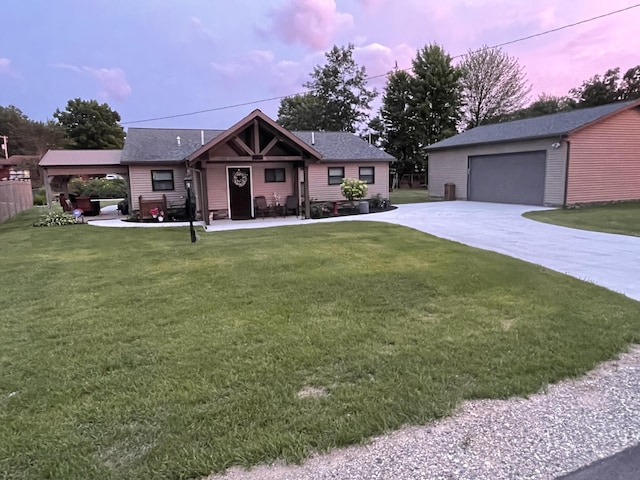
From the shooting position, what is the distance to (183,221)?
15297 millimetres

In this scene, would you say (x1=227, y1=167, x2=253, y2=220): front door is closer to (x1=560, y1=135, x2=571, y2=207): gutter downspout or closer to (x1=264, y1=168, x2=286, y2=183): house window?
(x1=264, y1=168, x2=286, y2=183): house window

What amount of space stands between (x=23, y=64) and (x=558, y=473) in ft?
117

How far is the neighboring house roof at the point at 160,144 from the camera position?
1577cm

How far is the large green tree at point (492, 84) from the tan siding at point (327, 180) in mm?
23087

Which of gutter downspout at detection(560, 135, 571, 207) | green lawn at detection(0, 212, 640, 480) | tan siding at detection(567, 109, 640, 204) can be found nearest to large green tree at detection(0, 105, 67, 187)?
green lawn at detection(0, 212, 640, 480)

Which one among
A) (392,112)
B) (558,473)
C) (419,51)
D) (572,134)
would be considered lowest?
(558,473)

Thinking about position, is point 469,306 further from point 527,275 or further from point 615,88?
point 615,88

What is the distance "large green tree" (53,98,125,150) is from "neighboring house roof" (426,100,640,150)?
39.3 meters

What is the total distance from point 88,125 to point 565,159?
154 feet

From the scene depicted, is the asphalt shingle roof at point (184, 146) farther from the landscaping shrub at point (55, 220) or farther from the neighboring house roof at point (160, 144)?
the landscaping shrub at point (55, 220)

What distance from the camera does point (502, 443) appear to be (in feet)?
7.68

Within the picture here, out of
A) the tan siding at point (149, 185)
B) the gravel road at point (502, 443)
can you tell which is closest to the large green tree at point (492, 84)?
the tan siding at point (149, 185)

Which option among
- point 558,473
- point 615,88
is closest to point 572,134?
point 558,473

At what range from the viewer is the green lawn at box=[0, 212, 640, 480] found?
7.76ft
